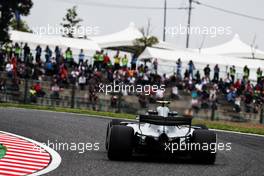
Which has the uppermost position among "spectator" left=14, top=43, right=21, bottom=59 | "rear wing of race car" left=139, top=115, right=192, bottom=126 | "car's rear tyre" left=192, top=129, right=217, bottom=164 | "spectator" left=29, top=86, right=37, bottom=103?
"spectator" left=14, top=43, right=21, bottom=59

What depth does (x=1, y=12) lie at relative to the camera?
121 ft

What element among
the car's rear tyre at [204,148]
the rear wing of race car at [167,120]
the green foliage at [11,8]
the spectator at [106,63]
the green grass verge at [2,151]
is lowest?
the green grass verge at [2,151]

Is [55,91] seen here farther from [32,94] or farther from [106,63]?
[106,63]

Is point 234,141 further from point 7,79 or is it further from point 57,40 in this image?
point 57,40

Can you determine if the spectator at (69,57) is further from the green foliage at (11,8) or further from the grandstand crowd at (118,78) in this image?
the green foliage at (11,8)

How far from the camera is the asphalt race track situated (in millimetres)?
8977

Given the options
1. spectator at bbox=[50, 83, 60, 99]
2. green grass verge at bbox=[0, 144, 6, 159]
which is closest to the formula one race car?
green grass verge at bbox=[0, 144, 6, 159]

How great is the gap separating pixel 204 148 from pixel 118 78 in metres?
17.8

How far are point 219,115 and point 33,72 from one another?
8615 millimetres

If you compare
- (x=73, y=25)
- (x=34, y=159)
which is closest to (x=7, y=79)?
(x=34, y=159)

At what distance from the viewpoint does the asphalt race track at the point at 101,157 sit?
8977 millimetres

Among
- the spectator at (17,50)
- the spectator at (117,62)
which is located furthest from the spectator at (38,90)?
the spectator at (117,62)

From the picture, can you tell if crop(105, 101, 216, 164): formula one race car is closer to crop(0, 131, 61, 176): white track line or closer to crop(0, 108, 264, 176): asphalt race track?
crop(0, 108, 264, 176): asphalt race track

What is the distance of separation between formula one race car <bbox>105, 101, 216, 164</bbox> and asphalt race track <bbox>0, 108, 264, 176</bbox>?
A: 23cm
